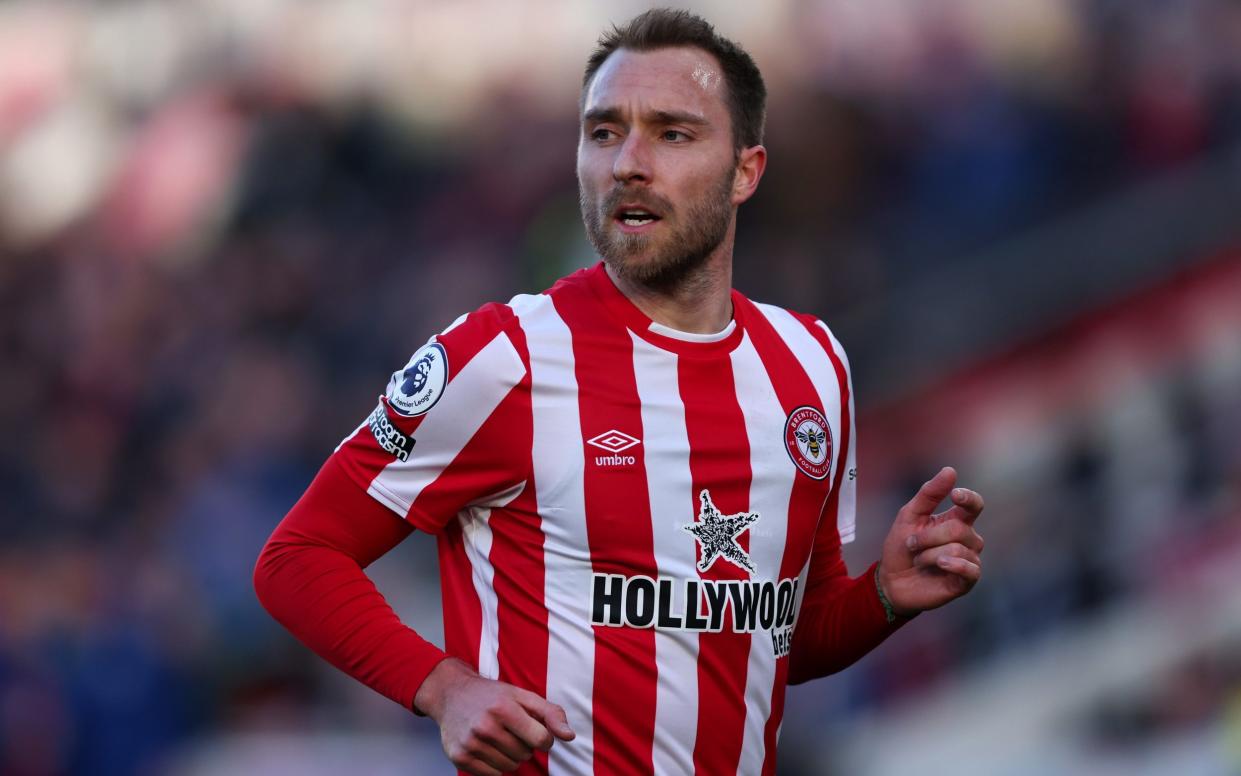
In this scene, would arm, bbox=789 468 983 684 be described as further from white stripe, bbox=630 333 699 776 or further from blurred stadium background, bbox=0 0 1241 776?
blurred stadium background, bbox=0 0 1241 776

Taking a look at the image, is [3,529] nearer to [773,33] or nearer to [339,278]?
[339,278]

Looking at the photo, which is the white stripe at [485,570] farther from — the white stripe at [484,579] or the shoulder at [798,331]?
the shoulder at [798,331]

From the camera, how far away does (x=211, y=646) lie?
593 centimetres

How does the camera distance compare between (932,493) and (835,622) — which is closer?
(932,493)

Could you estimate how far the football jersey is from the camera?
2217 millimetres

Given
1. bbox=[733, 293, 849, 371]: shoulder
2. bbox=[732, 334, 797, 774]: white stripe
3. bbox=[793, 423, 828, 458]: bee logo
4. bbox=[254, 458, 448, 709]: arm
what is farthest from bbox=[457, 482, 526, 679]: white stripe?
bbox=[733, 293, 849, 371]: shoulder

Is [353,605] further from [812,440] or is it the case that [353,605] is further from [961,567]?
[961,567]

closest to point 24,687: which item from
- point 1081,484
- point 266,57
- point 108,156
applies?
point 108,156

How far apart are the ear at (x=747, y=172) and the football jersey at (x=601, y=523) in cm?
36

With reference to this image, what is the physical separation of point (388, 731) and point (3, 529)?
2.14m

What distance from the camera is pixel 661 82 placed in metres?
2.42

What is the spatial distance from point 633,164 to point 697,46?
0.97 feet

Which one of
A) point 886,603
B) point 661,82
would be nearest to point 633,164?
point 661,82

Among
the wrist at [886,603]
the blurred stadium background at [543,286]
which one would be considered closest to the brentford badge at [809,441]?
the wrist at [886,603]
